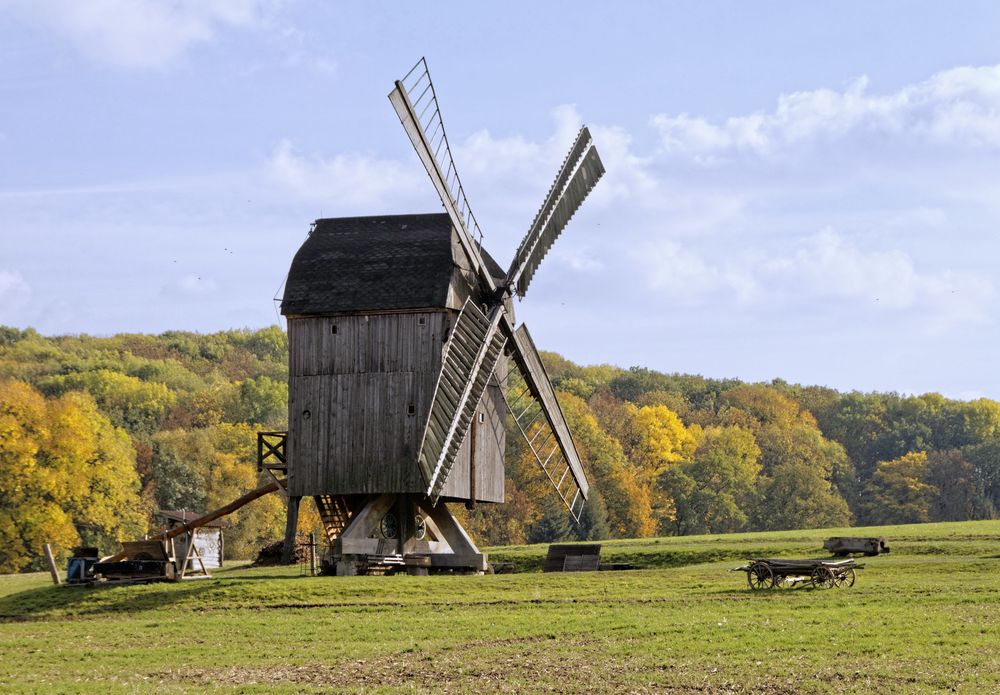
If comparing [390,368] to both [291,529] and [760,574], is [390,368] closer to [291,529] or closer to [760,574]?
[291,529]

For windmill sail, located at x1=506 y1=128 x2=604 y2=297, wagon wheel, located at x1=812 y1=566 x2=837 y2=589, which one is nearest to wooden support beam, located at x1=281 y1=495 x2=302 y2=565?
windmill sail, located at x1=506 y1=128 x2=604 y2=297

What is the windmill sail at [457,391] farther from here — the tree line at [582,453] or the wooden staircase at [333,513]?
the tree line at [582,453]

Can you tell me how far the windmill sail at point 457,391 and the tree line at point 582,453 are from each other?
1326 inches

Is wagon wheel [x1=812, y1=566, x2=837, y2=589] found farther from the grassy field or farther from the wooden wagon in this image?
the grassy field

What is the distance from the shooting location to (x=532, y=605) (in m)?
31.9

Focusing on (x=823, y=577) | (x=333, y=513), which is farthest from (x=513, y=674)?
(x=333, y=513)

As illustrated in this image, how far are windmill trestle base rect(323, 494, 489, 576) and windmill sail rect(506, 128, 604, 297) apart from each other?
24.0 ft

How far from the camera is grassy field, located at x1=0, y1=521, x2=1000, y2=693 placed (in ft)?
73.5

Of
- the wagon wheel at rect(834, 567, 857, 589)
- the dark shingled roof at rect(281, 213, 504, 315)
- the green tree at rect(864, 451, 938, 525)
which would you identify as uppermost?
the dark shingled roof at rect(281, 213, 504, 315)

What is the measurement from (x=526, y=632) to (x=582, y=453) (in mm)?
62204

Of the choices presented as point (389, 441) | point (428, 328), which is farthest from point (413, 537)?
point (428, 328)

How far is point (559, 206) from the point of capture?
44312 millimetres

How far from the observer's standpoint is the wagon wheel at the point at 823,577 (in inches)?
1244

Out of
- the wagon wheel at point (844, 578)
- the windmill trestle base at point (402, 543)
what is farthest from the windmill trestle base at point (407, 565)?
the wagon wheel at point (844, 578)
